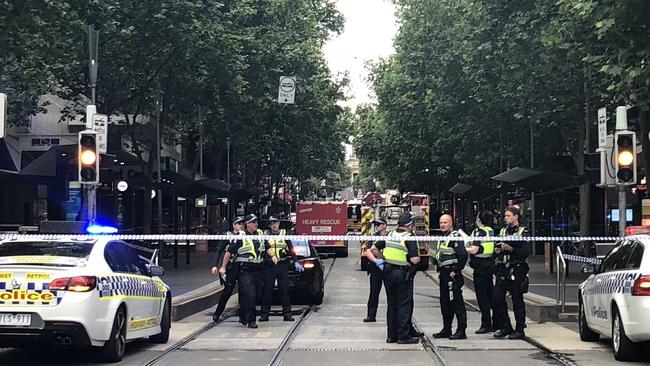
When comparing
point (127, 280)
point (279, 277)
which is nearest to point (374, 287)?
point (279, 277)

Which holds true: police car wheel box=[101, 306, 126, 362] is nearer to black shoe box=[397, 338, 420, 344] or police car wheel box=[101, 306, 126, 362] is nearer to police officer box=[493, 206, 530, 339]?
black shoe box=[397, 338, 420, 344]

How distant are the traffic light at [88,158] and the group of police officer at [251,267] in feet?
8.06

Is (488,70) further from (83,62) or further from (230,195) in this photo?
(230,195)

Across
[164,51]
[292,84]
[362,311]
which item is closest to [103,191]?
[292,84]

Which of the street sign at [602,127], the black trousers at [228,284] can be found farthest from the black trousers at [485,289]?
the black trousers at [228,284]

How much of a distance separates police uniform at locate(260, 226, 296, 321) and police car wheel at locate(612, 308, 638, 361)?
20.0 ft

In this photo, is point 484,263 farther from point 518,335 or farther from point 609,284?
point 609,284

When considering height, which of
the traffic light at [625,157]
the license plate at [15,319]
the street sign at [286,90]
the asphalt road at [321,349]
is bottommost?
the asphalt road at [321,349]

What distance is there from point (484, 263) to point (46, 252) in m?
6.28

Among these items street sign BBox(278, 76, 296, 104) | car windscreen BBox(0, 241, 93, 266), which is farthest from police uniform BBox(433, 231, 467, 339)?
street sign BBox(278, 76, 296, 104)

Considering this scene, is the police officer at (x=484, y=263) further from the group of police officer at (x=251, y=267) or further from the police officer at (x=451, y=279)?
the group of police officer at (x=251, y=267)

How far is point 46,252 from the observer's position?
9.59 metres

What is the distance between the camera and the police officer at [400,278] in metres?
11.6

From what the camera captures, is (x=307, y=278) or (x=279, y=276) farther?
(x=307, y=278)
